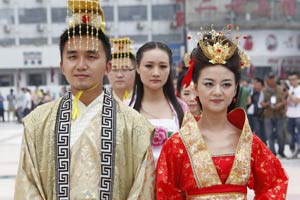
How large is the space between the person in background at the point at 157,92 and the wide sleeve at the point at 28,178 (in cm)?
81

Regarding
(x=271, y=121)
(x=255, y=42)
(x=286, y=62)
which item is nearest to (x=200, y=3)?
(x=255, y=42)

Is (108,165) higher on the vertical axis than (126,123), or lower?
lower

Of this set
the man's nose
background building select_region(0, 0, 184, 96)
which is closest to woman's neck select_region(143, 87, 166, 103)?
the man's nose

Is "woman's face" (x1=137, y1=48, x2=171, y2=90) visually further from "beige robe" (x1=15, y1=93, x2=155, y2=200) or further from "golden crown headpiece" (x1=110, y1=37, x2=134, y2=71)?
"golden crown headpiece" (x1=110, y1=37, x2=134, y2=71)

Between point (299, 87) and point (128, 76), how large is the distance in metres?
4.20

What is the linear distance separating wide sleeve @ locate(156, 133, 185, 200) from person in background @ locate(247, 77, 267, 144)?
5.59 metres

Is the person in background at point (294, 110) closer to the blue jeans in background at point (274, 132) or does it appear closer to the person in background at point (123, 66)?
the blue jeans in background at point (274, 132)

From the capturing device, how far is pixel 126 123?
92.2 inches

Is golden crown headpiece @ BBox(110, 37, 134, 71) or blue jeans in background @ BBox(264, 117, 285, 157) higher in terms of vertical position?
golden crown headpiece @ BBox(110, 37, 134, 71)

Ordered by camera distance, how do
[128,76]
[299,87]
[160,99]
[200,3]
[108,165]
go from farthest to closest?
[200,3]
[299,87]
[128,76]
[160,99]
[108,165]

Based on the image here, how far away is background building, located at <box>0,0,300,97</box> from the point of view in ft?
85.1

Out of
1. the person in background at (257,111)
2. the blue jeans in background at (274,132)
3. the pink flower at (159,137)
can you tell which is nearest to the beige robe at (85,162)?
the pink flower at (159,137)

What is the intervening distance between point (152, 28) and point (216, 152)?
27.2m

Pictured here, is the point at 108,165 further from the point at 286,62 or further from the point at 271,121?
the point at 286,62
